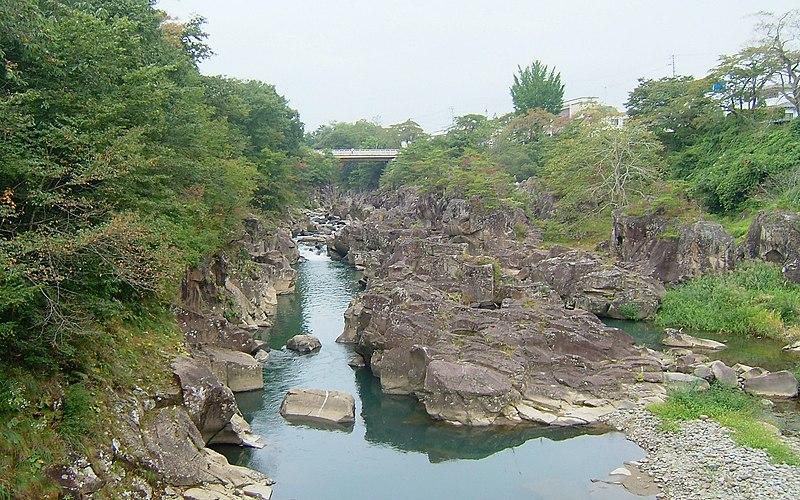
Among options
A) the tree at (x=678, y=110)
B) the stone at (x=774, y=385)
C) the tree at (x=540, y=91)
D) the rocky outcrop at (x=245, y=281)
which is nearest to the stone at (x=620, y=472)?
the stone at (x=774, y=385)

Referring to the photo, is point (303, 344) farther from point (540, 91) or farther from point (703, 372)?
point (540, 91)

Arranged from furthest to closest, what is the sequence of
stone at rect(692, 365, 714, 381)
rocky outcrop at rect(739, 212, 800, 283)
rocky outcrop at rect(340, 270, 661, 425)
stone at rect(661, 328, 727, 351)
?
rocky outcrop at rect(739, 212, 800, 283) → stone at rect(661, 328, 727, 351) → stone at rect(692, 365, 714, 381) → rocky outcrop at rect(340, 270, 661, 425)

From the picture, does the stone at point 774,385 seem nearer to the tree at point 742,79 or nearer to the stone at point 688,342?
the stone at point 688,342

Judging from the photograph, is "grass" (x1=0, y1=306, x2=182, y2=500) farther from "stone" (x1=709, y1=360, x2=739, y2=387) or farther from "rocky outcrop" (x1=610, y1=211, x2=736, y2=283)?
"rocky outcrop" (x1=610, y1=211, x2=736, y2=283)

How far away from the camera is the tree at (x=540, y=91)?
217 ft

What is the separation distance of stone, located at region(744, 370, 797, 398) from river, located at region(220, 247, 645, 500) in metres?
5.24

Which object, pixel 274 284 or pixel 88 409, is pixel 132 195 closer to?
pixel 88 409

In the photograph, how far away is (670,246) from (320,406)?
2139cm

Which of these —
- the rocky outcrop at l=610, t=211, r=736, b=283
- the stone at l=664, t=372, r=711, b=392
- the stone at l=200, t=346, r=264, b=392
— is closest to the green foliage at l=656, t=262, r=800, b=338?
the rocky outcrop at l=610, t=211, r=736, b=283

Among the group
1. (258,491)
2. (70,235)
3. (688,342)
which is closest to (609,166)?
(688,342)

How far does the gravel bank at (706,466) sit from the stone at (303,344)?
11.6 meters

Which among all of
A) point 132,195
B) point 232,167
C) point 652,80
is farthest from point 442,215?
point 132,195

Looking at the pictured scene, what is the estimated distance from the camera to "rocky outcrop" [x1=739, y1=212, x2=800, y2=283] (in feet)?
88.9

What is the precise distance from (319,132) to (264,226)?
68.9m
